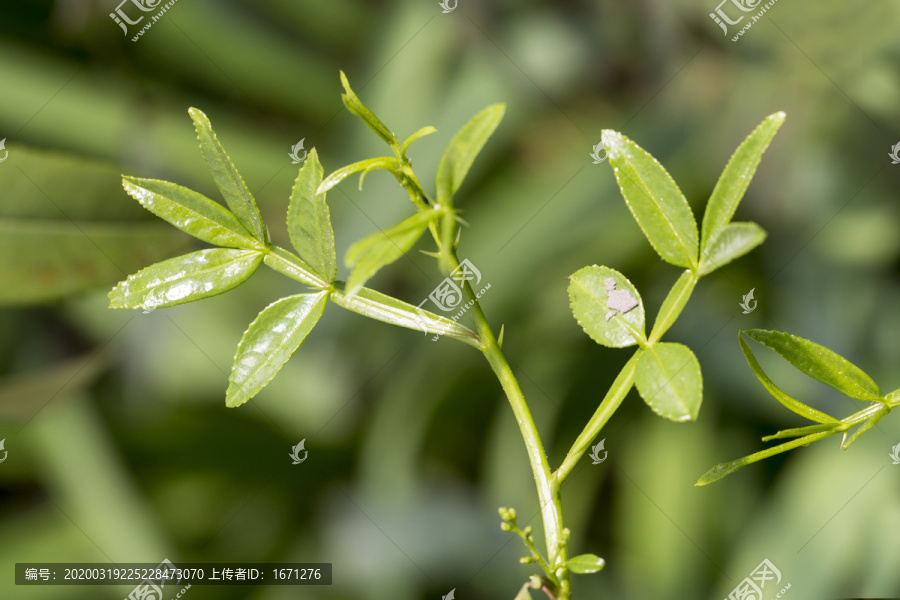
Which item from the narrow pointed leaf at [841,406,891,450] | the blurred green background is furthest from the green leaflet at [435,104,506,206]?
the blurred green background

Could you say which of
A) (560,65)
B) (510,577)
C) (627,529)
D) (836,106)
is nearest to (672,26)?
(560,65)

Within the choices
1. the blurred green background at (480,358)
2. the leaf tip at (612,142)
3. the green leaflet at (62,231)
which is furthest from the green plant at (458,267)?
the blurred green background at (480,358)

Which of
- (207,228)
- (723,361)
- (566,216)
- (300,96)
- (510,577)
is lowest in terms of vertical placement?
(510,577)

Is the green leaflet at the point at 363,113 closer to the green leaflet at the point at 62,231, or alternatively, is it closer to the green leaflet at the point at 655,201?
the green leaflet at the point at 655,201

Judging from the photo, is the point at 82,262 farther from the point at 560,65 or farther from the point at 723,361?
the point at 560,65

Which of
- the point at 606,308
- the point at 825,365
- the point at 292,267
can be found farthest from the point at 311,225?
the point at 825,365

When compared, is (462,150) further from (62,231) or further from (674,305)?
(62,231)

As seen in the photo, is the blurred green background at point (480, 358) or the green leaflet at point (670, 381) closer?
the green leaflet at point (670, 381)
